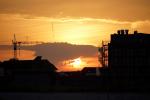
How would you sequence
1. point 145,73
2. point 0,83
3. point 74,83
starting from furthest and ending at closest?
point 145,73 < point 74,83 < point 0,83

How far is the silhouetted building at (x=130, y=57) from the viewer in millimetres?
116812

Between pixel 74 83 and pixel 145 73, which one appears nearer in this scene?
pixel 74 83

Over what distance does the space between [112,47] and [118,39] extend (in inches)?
119

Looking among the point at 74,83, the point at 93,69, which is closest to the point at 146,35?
the point at 93,69

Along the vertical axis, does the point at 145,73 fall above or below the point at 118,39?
below

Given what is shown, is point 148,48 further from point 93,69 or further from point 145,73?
point 93,69

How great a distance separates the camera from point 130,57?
11962 centimetres

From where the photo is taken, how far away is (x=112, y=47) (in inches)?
4872

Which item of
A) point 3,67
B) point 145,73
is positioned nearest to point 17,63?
point 3,67

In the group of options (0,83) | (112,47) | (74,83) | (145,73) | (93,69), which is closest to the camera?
(0,83)

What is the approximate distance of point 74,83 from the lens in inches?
3932

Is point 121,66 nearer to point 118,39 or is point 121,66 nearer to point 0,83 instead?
point 118,39

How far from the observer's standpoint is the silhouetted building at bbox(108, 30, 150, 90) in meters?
117

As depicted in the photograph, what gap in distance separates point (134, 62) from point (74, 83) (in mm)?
23913
